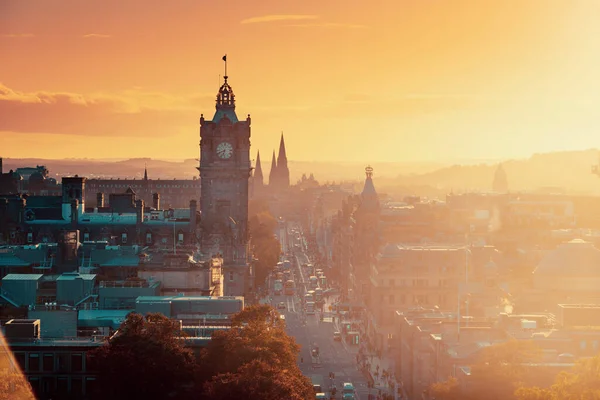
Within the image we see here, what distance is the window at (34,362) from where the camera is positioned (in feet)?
281

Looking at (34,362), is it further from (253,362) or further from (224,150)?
(224,150)

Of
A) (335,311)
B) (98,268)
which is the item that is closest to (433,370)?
(98,268)

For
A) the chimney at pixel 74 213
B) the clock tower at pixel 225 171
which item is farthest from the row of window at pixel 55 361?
the chimney at pixel 74 213

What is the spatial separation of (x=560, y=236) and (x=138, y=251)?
241 ft

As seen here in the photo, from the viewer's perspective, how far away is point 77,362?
86.1 metres

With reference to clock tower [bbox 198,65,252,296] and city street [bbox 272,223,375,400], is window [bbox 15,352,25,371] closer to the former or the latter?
city street [bbox 272,223,375,400]

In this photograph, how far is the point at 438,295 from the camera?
458 feet

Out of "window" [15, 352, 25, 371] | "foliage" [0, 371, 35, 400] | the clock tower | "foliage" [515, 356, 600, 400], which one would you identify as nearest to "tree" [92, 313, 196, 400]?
"window" [15, 352, 25, 371]

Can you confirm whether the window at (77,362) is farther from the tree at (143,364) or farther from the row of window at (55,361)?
the tree at (143,364)

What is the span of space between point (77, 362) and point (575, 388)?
3554 centimetres

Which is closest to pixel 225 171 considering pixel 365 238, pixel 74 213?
pixel 74 213

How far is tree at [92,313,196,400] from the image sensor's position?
80938 mm

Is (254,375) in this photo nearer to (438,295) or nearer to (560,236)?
(438,295)

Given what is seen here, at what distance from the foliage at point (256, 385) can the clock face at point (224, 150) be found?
210 ft
